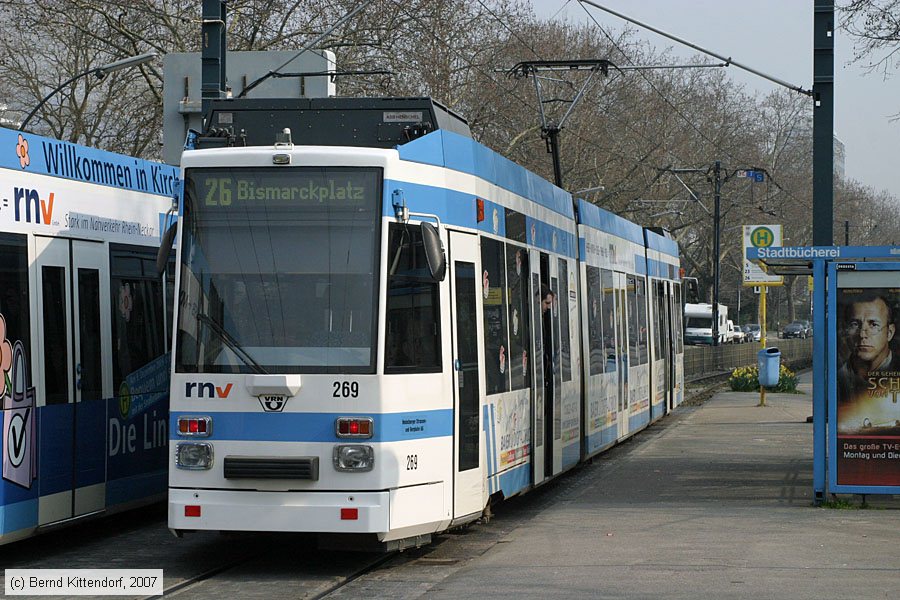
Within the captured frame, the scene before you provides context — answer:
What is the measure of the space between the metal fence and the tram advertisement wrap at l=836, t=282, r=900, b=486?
3241cm

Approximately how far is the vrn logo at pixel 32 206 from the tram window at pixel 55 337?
1.29 ft

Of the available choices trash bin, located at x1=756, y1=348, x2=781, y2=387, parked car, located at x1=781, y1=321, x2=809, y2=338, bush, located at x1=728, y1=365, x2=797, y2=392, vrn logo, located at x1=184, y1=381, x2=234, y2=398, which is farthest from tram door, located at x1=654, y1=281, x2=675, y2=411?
parked car, located at x1=781, y1=321, x2=809, y2=338

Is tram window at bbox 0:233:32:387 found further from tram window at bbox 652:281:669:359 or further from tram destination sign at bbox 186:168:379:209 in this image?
tram window at bbox 652:281:669:359

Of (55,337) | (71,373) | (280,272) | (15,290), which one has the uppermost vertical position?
(280,272)

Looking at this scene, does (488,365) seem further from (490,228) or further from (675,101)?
(675,101)

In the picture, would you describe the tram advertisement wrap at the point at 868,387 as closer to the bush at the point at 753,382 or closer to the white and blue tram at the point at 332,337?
the white and blue tram at the point at 332,337

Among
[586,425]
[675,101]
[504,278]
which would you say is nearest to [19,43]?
[586,425]

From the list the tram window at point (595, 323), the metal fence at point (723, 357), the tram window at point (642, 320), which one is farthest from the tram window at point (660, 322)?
the metal fence at point (723, 357)

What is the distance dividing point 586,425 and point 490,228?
5.51 meters

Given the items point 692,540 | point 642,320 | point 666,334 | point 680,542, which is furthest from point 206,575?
point 666,334

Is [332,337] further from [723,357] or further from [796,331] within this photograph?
[796,331]

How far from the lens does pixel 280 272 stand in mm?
9914

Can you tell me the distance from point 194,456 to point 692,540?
4074 millimetres

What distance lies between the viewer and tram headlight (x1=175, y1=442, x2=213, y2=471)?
9.84 meters
